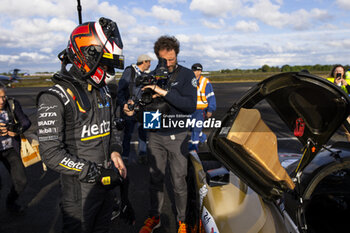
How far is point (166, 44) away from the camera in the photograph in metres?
2.93

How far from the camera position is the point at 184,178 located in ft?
9.45

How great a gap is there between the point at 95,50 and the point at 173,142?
143 centimetres

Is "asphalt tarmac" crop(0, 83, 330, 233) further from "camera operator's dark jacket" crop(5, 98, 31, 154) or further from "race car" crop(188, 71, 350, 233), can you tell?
"race car" crop(188, 71, 350, 233)

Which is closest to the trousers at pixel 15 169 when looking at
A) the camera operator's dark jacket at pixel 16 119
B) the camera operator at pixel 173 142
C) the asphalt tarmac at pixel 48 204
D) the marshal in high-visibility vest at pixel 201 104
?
the camera operator's dark jacket at pixel 16 119

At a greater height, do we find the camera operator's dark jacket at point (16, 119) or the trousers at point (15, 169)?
the camera operator's dark jacket at point (16, 119)

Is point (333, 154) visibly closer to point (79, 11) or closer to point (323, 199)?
point (323, 199)

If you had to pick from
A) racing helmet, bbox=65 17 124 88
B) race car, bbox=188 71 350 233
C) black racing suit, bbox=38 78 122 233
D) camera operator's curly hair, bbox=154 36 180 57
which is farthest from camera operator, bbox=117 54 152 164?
race car, bbox=188 71 350 233

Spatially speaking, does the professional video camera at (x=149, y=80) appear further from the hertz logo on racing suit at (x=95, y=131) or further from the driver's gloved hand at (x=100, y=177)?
the driver's gloved hand at (x=100, y=177)

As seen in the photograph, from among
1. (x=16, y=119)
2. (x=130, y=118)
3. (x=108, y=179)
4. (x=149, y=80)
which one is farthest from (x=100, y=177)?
(x=130, y=118)

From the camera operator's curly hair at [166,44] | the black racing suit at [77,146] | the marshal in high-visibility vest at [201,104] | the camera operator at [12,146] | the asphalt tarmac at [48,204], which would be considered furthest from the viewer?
the marshal in high-visibility vest at [201,104]

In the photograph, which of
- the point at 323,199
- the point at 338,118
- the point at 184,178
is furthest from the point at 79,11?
the point at 323,199

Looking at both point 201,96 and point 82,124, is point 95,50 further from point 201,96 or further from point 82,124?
point 201,96

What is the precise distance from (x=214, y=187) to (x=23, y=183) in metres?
2.57

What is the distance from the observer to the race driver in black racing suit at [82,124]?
1.65 metres
